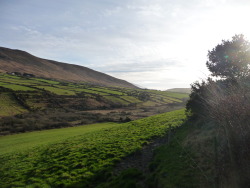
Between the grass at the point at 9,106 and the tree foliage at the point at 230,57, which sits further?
the grass at the point at 9,106

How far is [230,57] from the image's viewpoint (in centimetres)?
2964

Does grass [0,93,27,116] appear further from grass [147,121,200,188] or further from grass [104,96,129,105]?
grass [147,121,200,188]

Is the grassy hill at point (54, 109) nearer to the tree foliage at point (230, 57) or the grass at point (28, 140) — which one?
the grass at point (28, 140)

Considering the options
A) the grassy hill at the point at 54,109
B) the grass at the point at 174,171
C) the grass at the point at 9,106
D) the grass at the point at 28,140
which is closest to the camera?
the grass at the point at 174,171

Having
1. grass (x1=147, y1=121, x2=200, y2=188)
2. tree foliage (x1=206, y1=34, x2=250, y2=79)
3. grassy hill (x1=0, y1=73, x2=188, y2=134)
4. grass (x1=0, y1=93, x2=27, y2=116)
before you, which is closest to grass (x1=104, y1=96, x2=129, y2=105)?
grassy hill (x1=0, y1=73, x2=188, y2=134)

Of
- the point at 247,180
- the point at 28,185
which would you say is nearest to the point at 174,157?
the point at 247,180

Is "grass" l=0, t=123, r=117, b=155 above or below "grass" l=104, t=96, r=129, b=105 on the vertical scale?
below

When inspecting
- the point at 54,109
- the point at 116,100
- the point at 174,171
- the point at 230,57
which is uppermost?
the point at 230,57

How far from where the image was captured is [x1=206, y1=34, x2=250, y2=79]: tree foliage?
90.8ft

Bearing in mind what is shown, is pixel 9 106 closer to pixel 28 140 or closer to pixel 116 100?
pixel 28 140

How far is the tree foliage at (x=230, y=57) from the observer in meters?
27.7

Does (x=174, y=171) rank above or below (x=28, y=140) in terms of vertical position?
above

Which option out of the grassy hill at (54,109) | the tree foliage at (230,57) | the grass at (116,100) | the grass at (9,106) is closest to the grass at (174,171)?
the tree foliage at (230,57)

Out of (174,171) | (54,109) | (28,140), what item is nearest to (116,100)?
(54,109)
